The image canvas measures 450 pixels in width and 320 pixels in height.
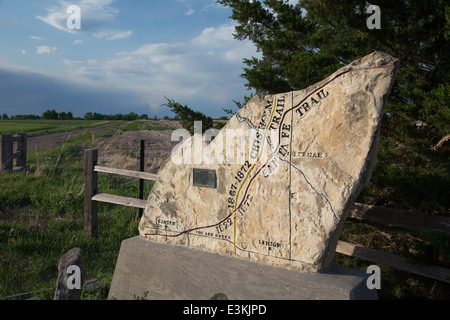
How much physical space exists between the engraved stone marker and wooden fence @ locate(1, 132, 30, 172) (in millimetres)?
8267

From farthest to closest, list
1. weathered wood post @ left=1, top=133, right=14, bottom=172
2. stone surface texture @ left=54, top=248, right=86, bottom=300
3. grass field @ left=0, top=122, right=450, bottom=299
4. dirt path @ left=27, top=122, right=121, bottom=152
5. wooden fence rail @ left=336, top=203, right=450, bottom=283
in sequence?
dirt path @ left=27, top=122, right=121, bottom=152 → weathered wood post @ left=1, top=133, right=14, bottom=172 → grass field @ left=0, top=122, right=450, bottom=299 → wooden fence rail @ left=336, top=203, right=450, bottom=283 → stone surface texture @ left=54, top=248, right=86, bottom=300

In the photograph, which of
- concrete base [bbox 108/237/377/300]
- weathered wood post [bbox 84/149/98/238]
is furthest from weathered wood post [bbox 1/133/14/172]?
concrete base [bbox 108/237/377/300]

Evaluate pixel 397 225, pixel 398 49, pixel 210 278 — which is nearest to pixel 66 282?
pixel 210 278

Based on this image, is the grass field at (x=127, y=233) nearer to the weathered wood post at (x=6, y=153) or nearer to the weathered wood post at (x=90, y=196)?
the weathered wood post at (x=90, y=196)

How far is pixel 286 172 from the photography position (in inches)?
128

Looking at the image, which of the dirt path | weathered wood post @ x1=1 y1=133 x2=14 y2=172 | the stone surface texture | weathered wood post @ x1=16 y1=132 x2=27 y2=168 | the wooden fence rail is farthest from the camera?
the dirt path

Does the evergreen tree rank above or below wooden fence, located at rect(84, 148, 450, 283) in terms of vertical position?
above

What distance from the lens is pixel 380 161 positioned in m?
Result: 4.84

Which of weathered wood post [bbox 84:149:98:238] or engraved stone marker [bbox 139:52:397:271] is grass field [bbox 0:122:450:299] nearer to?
weathered wood post [bbox 84:149:98:238]

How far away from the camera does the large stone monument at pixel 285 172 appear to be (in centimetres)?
301

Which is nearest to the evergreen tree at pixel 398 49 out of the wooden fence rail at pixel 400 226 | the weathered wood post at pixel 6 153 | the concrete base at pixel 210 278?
the wooden fence rail at pixel 400 226

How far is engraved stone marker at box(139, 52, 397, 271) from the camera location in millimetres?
3004
